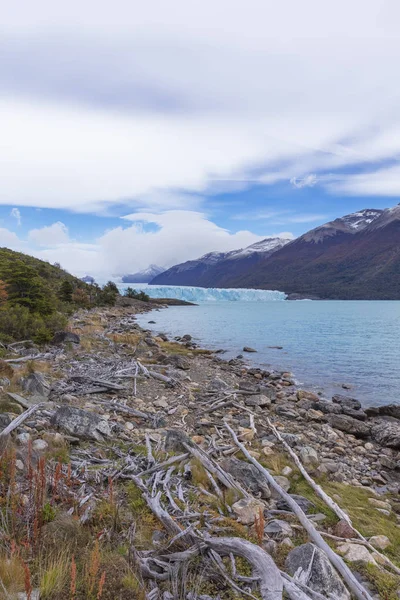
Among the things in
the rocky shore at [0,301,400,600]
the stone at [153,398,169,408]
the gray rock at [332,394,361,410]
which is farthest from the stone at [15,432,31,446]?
the gray rock at [332,394,361,410]

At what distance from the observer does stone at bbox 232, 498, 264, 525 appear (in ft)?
15.7

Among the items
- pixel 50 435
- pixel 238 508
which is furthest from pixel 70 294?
pixel 238 508

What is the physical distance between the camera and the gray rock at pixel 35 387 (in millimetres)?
9578

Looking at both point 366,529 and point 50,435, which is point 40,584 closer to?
point 50,435

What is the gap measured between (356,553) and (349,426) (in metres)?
8.88

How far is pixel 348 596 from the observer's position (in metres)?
3.52

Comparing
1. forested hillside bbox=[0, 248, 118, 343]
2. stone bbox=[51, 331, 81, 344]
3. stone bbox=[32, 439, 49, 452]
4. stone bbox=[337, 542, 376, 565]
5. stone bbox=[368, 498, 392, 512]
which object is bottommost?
stone bbox=[368, 498, 392, 512]

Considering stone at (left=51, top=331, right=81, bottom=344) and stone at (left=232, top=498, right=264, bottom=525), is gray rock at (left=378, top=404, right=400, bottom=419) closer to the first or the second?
stone at (left=232, top=498, right=264, bottom=525)

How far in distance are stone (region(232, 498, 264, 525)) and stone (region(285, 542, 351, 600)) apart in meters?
0.88

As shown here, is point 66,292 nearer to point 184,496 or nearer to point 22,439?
point 22,439

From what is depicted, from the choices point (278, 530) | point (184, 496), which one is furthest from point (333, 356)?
point (184, 496)

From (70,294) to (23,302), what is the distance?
24.8 meters

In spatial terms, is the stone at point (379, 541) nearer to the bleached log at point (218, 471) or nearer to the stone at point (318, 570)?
the stone at point (318, 570)

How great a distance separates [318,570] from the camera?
3607 millimetres
